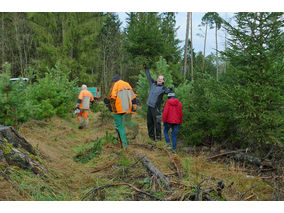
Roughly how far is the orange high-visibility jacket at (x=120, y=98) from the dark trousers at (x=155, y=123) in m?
1.27

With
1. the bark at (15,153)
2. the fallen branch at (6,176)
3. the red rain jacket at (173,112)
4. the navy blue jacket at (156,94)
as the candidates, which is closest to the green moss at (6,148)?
the bark at (15,153)

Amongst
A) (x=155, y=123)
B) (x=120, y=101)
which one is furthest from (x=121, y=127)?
(x=155, y=123)

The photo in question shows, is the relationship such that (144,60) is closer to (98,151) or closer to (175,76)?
(175,76)

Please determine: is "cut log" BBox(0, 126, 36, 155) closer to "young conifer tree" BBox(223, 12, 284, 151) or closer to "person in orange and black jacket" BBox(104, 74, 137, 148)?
"person in orange and black jacket" BBox(104, 74, 137, 148)

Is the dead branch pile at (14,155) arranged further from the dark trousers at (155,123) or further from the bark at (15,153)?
the dark trousers at (155,123)

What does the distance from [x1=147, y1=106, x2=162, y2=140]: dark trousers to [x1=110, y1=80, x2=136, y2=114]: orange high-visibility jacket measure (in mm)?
1269

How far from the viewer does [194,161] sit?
4891mm

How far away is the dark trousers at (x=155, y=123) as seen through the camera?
7184mm

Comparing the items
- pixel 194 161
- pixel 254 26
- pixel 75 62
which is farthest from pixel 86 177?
pixel 75 62

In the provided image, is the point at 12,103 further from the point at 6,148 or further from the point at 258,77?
the point at 258,77

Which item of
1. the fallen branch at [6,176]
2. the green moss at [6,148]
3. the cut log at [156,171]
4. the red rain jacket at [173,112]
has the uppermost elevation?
the red rain jacket at [173,112]

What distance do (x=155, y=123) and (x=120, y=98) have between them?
1.68 m

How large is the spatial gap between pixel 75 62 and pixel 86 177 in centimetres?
2076

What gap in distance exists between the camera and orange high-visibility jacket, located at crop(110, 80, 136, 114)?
20.0ft
